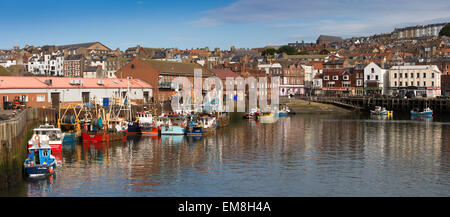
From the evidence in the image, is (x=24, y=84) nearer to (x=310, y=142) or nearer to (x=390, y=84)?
(x=310, y=142)

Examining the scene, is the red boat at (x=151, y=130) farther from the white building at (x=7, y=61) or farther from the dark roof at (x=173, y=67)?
the white building at (x=7, y=61)

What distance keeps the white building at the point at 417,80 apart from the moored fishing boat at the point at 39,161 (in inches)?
4216

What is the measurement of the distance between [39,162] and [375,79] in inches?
4364

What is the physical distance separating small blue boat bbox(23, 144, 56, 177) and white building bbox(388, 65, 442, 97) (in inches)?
4218

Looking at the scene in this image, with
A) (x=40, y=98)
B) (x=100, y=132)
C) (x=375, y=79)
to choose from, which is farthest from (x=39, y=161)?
(x=375, y=79)

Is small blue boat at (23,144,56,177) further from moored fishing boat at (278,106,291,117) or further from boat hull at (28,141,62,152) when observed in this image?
moored fishing boat at (278,106,291,117)

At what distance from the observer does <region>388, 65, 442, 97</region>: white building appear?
123938 mm

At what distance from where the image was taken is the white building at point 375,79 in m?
130

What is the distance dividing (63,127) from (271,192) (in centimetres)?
3119

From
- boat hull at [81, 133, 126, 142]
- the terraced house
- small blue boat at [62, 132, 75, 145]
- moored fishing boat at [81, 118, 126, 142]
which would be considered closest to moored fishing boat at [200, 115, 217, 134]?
moored fishing boat at [81, 118, 126, 142]

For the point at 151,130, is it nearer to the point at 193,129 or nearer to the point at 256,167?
the point at 193,129

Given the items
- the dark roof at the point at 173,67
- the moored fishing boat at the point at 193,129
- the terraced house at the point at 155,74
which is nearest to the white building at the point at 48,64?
the dark roof at the point at 173,67

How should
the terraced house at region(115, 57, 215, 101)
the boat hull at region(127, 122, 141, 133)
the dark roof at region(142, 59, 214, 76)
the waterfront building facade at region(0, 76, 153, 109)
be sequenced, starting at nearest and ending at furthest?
the boat hull at region(127, 122, 141, 133)
the waterfront building facade at region(0, 76, 153, 109)
the terraced house at region(115, 57, 215, 101)
the dark roof at region(142, 59, 214, 76)

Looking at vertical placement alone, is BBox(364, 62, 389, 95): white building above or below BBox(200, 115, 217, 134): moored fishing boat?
above
